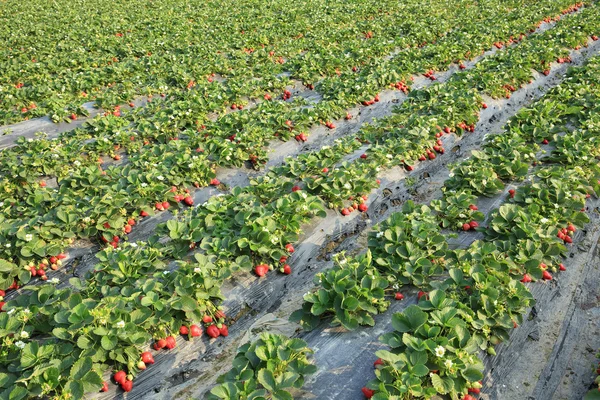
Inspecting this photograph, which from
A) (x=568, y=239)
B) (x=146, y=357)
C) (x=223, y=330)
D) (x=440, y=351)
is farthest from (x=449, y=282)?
(x=146, y=357)

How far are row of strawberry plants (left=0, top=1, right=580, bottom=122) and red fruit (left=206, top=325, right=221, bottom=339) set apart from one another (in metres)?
5.34

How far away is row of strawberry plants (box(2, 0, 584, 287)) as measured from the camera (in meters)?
4.85

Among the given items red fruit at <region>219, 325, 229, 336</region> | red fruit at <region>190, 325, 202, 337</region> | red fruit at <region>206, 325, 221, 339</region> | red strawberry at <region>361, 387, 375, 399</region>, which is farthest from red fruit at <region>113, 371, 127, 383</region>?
red strawberry at <region>361, 387, 375, 399</region>

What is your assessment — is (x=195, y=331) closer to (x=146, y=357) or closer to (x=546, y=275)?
(x=146, y=357)

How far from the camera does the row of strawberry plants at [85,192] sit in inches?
191

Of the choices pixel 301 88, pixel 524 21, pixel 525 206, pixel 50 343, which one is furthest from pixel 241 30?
pixel 50 343

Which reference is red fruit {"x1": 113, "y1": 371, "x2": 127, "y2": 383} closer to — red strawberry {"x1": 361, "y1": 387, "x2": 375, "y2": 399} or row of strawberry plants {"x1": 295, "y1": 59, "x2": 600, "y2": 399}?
row of strawberry plants {"x1": 295, "y1": 59, "x2": 600, "y2": 399}

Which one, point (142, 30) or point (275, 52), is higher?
point (142, 30)

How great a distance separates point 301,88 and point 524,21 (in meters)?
9.51

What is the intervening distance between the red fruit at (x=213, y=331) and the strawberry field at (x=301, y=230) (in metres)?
0.02

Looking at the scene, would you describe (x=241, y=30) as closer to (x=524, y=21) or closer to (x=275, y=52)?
(x=275, y=52)

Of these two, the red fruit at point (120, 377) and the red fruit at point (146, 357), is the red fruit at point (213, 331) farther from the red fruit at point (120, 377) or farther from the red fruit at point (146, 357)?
the red fruit at point (120, 377)

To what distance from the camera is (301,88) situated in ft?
32.8

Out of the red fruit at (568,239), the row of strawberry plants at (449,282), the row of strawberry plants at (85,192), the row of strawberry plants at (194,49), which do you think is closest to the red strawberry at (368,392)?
the row of strawberry plants at (449,282)
